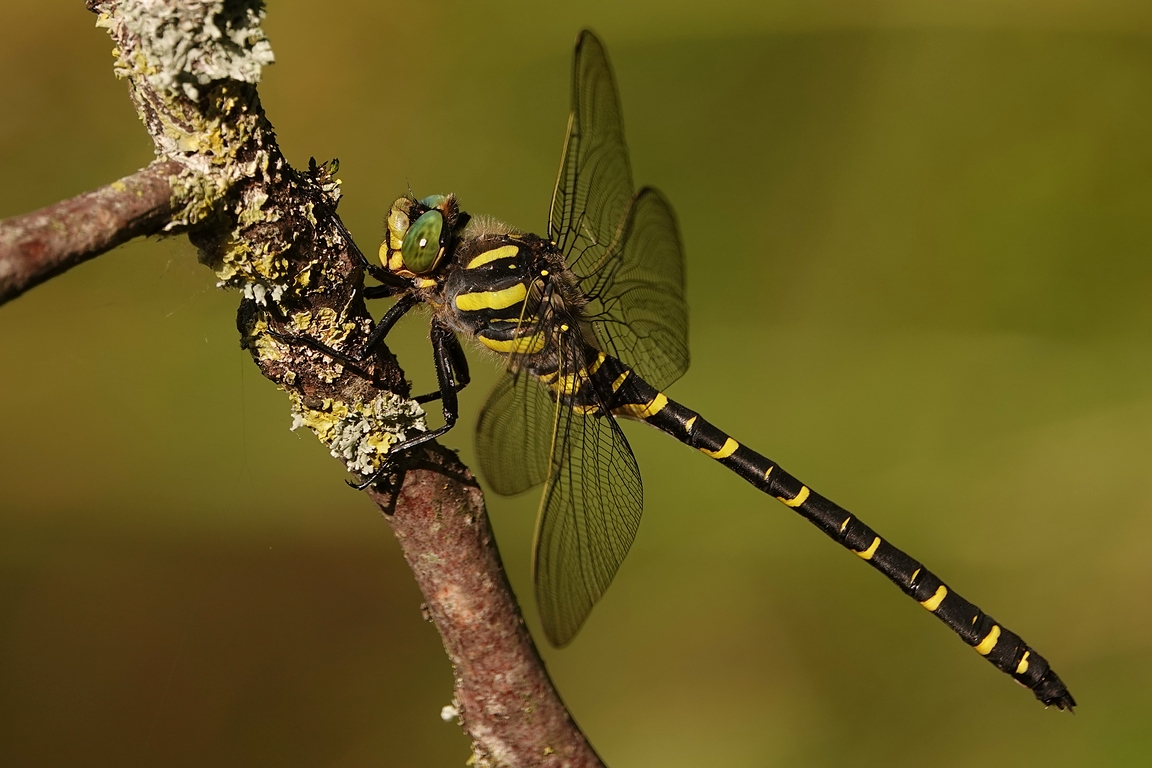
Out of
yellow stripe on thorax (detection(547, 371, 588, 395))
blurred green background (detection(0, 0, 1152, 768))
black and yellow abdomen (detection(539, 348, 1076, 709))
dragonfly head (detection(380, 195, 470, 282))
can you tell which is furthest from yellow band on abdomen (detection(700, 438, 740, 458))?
dragonfly head (detection(380, 195, 470, 282))

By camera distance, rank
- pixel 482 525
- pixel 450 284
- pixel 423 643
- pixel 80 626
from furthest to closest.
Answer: pixel 423 643 → pixel 80 626 → pixel 450 284 → pixel 482 525

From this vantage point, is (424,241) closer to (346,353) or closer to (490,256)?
(490,256)

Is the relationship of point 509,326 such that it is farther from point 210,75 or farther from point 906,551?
point 906,551

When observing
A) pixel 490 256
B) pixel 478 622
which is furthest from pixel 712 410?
pixel 478 622

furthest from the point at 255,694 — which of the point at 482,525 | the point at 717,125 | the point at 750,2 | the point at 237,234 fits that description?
the point at 750,2

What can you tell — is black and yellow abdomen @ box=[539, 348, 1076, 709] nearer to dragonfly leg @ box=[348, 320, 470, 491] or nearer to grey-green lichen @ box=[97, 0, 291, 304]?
dragonfly leg @ box=[348, 320, 470, 491]
